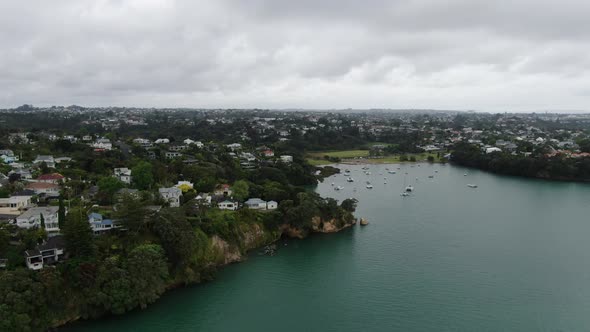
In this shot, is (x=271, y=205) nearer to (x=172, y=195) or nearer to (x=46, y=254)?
(x=172, y=195)

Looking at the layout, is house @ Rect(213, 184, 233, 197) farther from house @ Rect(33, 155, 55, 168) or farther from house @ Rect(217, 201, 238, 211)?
house @ Rect(33, 155, 55, 168)

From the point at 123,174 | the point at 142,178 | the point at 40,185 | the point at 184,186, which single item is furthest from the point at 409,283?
the point at 40,185

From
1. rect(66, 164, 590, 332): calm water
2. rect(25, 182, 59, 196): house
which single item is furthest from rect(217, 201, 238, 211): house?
rect(25, 182, 59, 196): house

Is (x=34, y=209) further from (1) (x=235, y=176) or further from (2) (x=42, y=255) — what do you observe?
(1) (x=235, y=176)

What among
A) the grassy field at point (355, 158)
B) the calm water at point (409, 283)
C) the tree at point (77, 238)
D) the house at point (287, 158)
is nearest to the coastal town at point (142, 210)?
the tree at point (77, 238)

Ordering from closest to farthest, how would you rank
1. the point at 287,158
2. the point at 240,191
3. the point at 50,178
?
the point at 50,178 → the point at 240,191 → the point at 287,158

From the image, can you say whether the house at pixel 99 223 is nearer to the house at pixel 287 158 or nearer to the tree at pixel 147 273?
the tree at pixel 147 273
